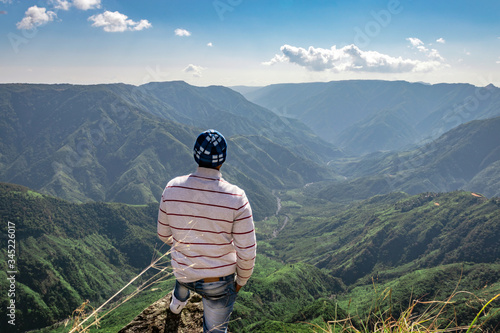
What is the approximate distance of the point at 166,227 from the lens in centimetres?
522

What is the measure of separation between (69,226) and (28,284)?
54.2 metres

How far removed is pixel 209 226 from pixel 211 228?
47mm

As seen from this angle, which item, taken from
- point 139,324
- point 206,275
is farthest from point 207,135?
point 139,324

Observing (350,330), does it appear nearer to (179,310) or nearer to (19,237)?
(179,310)

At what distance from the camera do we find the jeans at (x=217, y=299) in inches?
196

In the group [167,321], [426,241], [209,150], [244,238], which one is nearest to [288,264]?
[426,241]

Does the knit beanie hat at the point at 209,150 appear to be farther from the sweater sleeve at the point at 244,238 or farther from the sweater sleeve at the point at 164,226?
the sweater sleeve at the point at 164,226

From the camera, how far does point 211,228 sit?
4.68 meters

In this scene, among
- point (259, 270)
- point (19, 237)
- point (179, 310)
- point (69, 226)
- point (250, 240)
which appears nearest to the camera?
point (250, 240)

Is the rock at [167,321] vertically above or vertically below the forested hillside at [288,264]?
above

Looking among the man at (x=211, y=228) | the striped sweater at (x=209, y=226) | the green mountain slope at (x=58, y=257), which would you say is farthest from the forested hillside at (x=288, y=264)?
the striped sweater at (x=209, y=226)

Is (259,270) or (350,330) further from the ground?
(350,330)

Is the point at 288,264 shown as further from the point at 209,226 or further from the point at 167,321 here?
the point at 209,226

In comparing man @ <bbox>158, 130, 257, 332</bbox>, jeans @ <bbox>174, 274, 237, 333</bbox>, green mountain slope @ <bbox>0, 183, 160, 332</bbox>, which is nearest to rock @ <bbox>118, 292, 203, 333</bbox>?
jeans @ <bbox>174, 274, 237, 333</bbox>
